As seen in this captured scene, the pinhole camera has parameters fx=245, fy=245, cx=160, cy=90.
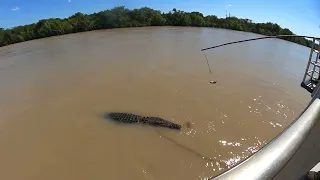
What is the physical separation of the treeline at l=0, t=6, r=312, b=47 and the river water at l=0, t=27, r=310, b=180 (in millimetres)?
6604

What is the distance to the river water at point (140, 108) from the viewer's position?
559cm

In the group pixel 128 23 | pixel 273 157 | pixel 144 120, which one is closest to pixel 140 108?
pixel 144 120

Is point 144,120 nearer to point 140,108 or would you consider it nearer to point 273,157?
point 140,108

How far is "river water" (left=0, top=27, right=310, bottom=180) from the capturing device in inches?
220

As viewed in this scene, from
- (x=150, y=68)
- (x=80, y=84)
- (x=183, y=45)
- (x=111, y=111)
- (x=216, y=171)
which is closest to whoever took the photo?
(x=216, y=171)

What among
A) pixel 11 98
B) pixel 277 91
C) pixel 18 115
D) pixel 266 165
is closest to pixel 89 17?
pixel 11 98

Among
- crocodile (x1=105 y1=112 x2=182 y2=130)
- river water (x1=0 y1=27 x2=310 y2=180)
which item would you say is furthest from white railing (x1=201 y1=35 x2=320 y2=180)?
crocodile (x1=105 y1=112 x2=182 y2=130)

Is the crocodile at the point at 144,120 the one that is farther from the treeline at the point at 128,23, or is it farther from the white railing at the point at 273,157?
the treeline at the point at 128,23

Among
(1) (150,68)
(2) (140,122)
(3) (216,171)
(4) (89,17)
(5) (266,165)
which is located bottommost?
(3) (216,171)

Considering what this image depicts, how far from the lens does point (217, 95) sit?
29.3ft

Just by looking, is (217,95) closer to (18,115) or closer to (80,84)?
(80,84)

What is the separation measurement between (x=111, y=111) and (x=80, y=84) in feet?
10.4

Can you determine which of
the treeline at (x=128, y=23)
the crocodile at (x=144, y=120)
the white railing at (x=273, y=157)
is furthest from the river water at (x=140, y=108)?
the treeline at (x=128, y=23)

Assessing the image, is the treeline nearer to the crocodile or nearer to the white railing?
the crocodile
